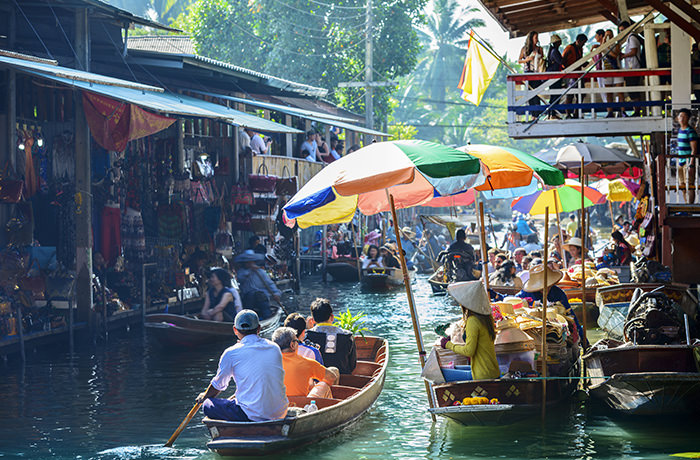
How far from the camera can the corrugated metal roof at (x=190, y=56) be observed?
20041 mm

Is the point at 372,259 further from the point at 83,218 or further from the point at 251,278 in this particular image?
the point at 83,218

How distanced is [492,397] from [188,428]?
3385 millimetres

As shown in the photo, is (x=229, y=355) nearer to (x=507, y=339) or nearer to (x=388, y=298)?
(x=507, y=339)

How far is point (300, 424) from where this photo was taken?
331 inches

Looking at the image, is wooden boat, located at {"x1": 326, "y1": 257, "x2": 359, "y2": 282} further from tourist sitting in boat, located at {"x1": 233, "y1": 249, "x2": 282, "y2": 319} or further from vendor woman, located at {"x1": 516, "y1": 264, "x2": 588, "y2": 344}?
vendor woman, located at {"x1": 516, "y1": 264, "x2": 588, "y2": 344}

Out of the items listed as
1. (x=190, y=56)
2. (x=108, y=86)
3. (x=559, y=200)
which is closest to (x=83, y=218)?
(x=108, y=86)

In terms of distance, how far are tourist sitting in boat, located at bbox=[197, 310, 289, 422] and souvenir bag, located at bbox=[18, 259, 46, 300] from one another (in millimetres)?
7063

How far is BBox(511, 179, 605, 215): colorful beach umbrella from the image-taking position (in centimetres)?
1955

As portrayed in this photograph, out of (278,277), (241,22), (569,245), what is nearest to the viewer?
(569,245)

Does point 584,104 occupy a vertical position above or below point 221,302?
above

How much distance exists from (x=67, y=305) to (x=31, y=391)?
3.21m

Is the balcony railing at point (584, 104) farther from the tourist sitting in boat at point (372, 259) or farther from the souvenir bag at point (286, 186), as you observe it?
the tourist sitting in boat at point (372, 259)

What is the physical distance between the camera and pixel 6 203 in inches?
551

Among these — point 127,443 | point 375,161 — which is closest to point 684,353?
point 375,161
